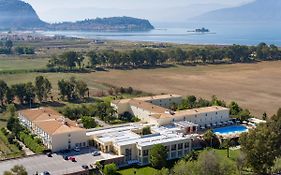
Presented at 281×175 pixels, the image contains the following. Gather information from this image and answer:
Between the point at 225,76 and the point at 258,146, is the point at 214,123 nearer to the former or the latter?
the point at 258,146

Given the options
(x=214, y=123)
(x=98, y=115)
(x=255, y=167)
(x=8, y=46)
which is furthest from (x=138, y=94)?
(x=8, y=46)

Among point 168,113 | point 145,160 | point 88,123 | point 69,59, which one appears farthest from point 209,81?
point 145,160

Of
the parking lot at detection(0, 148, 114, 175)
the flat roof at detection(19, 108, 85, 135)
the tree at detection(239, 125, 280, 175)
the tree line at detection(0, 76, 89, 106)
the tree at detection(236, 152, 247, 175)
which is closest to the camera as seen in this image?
the tree at detection(239, 125, 280, 175)

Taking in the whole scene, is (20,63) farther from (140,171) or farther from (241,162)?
(241,162)

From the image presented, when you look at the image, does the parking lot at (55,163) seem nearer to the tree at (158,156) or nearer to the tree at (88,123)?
the tree at (158,156)

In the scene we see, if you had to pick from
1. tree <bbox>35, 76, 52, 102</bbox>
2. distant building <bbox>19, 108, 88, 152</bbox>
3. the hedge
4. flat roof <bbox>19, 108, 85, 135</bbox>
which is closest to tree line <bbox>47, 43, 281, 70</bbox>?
tree <bbox>35, 76, 52, 102</bbox>

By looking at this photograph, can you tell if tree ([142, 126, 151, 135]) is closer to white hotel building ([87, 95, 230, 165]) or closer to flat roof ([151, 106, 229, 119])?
white hotel building ([87, 95, 230, 165])
